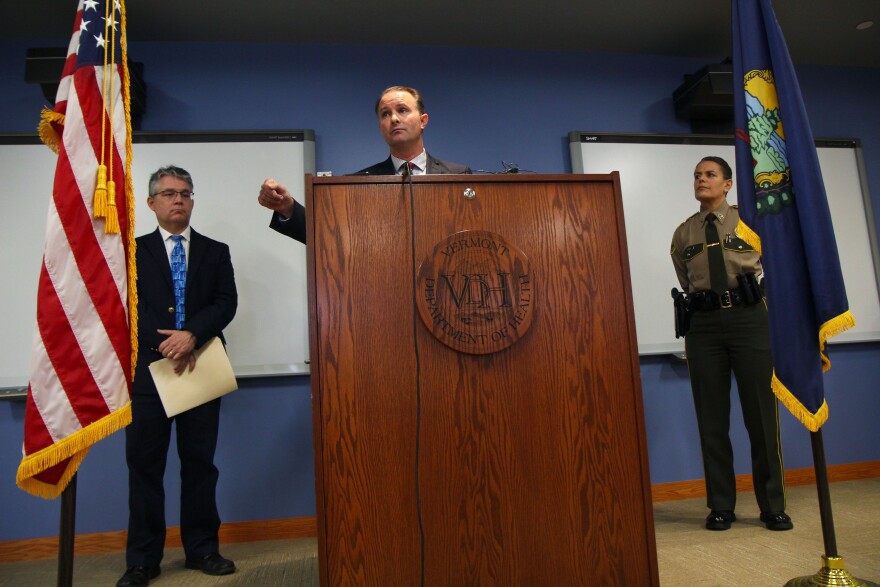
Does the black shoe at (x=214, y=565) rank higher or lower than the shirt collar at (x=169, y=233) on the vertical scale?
lower

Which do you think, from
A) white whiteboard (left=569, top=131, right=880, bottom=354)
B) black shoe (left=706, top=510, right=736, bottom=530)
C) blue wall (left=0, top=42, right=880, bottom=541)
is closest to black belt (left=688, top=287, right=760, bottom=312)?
white whiteboard (left=569, top=131, right=880, bottom=354)

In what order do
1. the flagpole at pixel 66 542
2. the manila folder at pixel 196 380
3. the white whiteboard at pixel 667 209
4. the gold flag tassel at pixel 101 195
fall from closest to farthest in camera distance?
the flagpole at pixel 66 542 < the gold flag tassel at pixel 101 195 < the manila folder at pixel 196 380 < the white whiteboard at pixel 667 209

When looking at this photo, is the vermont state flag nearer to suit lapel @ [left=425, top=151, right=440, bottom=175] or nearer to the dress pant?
suit lapel @ [left=425, top=151, right=440, bottom=175]

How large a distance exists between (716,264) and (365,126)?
6.52ft

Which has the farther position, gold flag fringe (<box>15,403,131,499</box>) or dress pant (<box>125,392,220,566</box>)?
dress pant (<box>125,392,220,566</box>)

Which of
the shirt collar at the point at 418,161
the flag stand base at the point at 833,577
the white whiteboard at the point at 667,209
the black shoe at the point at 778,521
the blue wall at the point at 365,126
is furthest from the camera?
the white whiteboard at the point at 667,209

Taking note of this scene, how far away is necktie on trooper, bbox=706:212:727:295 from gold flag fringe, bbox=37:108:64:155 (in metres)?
2.53

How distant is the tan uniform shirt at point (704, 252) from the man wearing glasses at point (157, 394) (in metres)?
2.11

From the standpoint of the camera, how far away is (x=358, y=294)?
138 cm

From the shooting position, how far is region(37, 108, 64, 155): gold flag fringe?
148 cm

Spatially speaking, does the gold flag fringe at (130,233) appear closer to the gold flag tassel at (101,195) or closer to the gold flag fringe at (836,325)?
the gold flag tassel at (101,195)

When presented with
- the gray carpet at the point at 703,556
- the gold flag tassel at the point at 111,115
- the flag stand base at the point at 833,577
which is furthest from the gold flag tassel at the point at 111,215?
the flag stand base at the point at 833,577

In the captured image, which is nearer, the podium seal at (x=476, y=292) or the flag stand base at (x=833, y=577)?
the podium seal at (x=476, y=292)

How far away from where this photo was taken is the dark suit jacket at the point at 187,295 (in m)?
2.32
